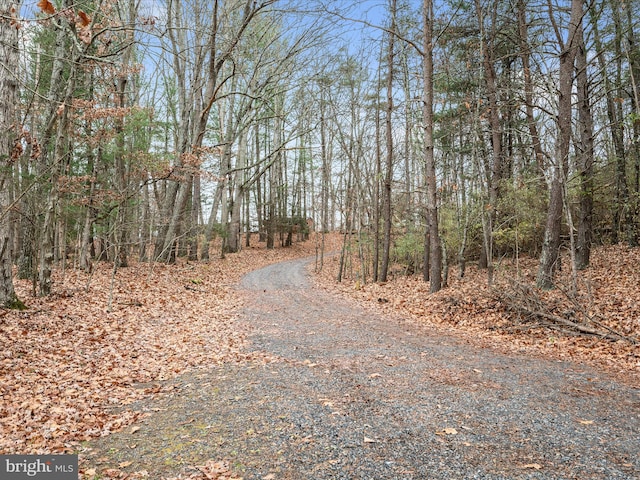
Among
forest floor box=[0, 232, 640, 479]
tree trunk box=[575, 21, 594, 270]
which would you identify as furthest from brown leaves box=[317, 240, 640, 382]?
tree trunk box=[575, 21, 594, 270]

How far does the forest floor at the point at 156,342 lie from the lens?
412cm

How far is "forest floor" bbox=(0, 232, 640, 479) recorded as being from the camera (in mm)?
4125

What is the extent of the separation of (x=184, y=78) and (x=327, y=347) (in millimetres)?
15845

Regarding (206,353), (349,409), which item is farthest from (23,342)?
(349,409)

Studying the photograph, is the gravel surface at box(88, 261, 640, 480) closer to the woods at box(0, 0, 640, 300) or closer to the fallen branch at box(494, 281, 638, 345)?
the fallen branch at box(494, 281, 638, 345)

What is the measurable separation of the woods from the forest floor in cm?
119

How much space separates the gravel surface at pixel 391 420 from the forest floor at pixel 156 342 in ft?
0.31

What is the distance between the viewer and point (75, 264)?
15.3m

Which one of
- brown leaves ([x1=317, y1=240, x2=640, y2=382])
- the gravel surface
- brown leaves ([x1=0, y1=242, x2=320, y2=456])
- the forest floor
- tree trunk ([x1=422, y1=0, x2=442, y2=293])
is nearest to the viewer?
the gravel surface

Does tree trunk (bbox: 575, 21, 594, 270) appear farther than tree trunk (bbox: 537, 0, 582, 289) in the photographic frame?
Yes

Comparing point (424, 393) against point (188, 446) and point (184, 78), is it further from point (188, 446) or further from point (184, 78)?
point (184, 78)

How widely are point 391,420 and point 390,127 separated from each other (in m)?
13.3

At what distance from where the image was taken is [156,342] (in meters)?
7.85

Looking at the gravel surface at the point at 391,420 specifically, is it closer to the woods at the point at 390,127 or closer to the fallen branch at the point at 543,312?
the fallen branch at the point at 543,312
